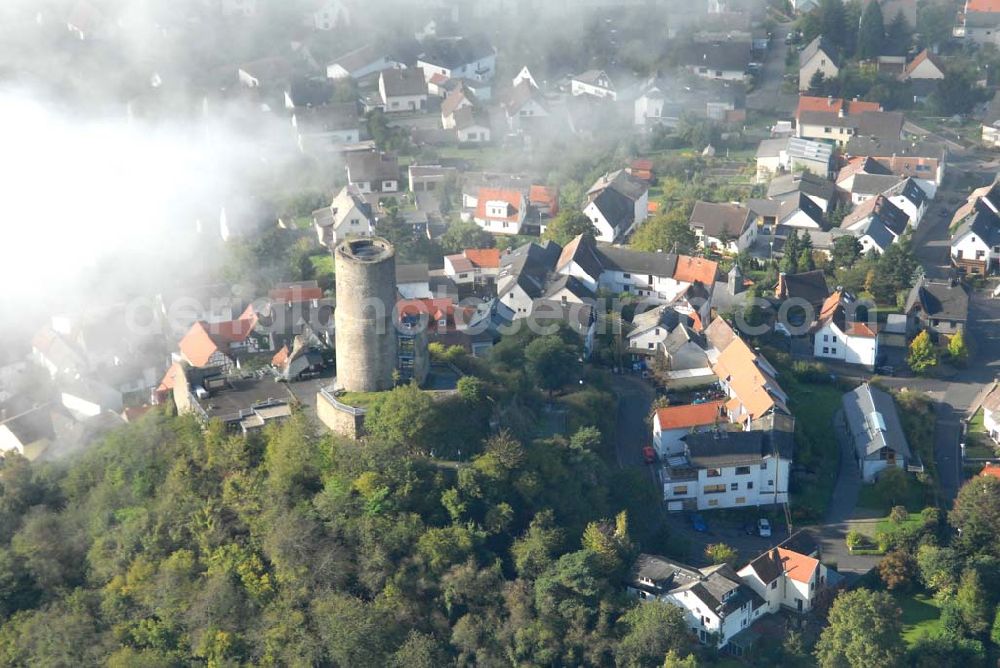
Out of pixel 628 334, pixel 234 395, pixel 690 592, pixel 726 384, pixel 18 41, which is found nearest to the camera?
pixel 690 592

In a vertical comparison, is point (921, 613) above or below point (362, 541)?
below

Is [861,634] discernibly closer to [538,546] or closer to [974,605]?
[974,605]

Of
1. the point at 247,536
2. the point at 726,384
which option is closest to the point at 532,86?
the point at 726,384

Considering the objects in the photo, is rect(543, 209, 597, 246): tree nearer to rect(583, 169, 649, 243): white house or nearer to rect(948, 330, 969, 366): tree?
rect(583, 169, 649, 243): white house

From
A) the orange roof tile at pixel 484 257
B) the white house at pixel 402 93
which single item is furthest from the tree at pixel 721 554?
the white house at pixel 402 93

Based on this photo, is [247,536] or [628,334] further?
[628,334]

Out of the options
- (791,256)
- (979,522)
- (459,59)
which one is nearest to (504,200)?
(791,256)

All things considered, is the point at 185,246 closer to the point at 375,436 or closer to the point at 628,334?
the point at 628,334
